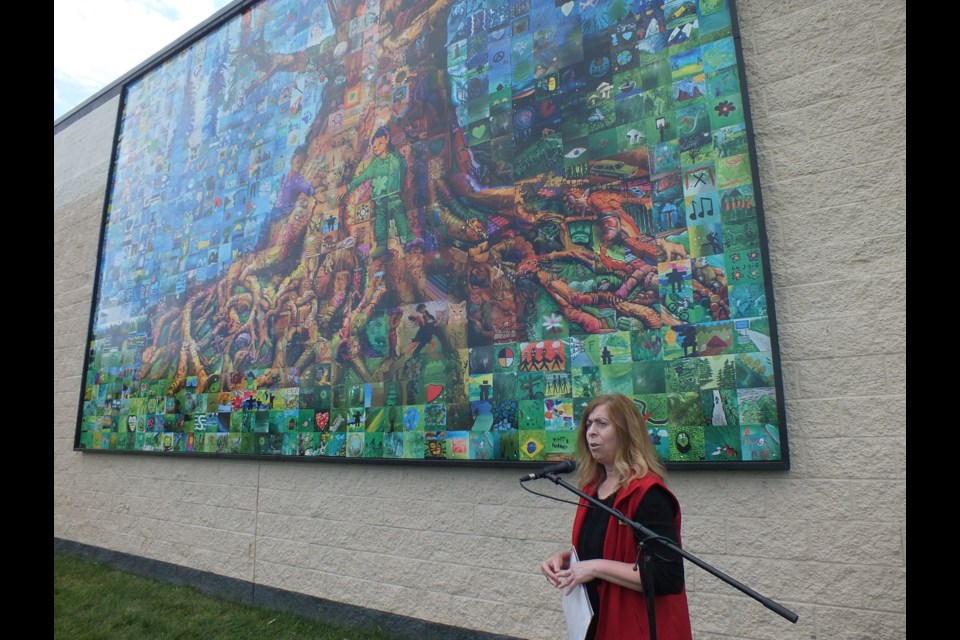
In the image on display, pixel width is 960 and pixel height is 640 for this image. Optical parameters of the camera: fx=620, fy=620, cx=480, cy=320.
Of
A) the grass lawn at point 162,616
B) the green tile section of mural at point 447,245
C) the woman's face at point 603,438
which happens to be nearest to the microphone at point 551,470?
the woman's face at point 603,438

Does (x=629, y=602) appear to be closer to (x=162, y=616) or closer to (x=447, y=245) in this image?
(x=447, y=245)

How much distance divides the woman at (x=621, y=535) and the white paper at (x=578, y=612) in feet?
0.09

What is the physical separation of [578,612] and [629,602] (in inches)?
8.2

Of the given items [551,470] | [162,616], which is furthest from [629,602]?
[162,616]

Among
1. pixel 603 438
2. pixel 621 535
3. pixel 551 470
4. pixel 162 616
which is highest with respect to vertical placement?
pixel 603 438

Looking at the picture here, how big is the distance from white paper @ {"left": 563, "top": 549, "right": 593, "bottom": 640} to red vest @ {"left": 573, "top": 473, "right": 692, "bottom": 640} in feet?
0.15

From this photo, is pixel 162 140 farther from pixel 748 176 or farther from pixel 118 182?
pixel 748 176

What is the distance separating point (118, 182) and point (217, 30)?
7.16 feet

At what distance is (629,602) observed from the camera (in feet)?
7.06

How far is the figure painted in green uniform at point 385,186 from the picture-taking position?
4770mm

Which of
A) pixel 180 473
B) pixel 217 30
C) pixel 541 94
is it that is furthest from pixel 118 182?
pixel 541 94

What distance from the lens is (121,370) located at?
260 inches

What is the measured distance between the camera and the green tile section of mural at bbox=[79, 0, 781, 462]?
3.49 metres
